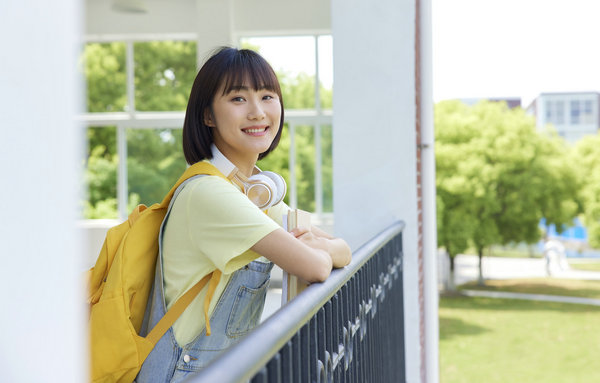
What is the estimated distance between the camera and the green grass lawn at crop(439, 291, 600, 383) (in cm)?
3084

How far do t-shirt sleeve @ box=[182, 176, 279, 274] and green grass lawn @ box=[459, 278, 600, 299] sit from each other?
120ft

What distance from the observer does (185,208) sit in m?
1.55

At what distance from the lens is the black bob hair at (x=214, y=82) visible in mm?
1783

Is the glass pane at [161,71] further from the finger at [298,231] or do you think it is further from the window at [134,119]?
the finger at [298,231]

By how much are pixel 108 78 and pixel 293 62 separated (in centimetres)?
433

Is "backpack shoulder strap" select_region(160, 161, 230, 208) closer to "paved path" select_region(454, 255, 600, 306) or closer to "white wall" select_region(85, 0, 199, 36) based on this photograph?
"white wall" select_region(85, 0, 199, 36)

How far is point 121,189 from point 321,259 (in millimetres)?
11287

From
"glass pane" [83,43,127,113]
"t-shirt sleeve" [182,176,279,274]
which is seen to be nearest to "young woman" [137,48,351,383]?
"t-shirt sleeve" [182,176,279,274]

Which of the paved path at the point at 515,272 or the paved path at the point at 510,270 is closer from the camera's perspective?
the paved path at the point at 515,272

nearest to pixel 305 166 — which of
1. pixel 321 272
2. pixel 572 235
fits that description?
pixel 321 272

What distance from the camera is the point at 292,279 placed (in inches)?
65.2

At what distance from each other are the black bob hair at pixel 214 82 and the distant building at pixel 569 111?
160 ft

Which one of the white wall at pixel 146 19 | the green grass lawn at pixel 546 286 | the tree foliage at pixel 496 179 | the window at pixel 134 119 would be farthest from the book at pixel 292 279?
the green grass lawn at pixel 546 286

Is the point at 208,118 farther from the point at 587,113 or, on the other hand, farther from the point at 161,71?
the point at 587,113
